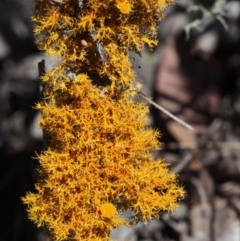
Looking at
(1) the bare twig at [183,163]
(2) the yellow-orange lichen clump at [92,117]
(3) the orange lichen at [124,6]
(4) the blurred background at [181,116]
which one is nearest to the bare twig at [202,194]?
(4) the blurred background at [181,116]

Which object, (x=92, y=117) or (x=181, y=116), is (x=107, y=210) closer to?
(x=92, y=117)

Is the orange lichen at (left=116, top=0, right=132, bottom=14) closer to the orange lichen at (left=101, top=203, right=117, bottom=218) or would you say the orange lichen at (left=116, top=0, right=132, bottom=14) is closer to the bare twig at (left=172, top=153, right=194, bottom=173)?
the orange lichen at (left=101, top=203, right=117, bottom=218)

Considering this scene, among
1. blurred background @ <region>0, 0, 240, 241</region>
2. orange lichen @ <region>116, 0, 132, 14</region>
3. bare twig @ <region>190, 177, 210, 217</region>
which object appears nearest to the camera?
orange lichen @ <region>116, 0, 132, 14</region>

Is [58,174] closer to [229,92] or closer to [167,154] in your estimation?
[167,154]

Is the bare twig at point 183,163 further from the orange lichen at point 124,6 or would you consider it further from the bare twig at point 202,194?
the orange lichen at point 124,6

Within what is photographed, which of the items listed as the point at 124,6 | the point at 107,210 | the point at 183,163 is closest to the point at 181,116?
the point at 183,163

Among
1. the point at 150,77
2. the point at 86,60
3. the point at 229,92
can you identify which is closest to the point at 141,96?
the point at 86,60

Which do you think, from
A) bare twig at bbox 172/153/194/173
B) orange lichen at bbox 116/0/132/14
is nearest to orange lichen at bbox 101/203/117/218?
orange lichen at bbox 116/0/132/14
